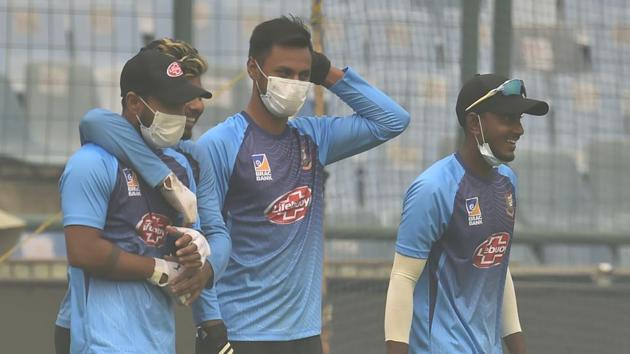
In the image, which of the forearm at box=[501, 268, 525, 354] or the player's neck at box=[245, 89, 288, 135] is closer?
the player's neck at box=[245, 89, 288, 135]

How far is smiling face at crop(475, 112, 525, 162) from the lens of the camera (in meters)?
5.64

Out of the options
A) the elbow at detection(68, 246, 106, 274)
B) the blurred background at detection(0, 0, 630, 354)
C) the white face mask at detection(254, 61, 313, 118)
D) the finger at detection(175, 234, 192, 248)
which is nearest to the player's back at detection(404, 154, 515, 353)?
the white face mask at detection(254, 61, 313, 118)

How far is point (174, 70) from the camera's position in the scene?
16.0 feet

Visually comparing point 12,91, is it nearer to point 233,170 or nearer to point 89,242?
point 233,170

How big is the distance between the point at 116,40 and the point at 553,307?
311cm

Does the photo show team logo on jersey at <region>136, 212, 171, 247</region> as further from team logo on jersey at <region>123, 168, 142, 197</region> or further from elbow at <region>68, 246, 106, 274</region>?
elbow at <region>68, 246, 106, 274</region>

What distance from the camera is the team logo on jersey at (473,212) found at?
220 inches

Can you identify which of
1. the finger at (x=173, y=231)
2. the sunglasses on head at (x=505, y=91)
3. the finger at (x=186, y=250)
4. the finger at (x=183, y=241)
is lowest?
the finger at (x=186, y=250)

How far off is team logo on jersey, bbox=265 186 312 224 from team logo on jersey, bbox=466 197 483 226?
64cm

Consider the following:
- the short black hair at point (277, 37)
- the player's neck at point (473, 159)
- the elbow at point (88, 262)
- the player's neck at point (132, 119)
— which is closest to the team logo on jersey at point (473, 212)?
the player's neck at point (473, 159)

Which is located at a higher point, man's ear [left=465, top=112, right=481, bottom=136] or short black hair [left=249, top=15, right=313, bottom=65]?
short black hair [left=249, top=15, right=313, bottom=65]

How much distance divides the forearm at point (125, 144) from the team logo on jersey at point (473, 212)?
4.45 ft

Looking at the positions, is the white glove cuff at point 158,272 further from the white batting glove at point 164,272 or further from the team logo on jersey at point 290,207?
the team logo on jersey at point 290,207

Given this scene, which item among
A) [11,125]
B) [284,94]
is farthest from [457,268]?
[11,125]
